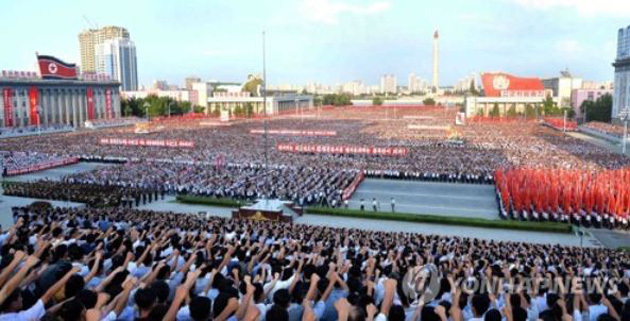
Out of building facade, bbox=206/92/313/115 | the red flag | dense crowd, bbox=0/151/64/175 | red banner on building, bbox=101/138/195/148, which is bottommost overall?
dense crowd, bbox=0/151/64/175

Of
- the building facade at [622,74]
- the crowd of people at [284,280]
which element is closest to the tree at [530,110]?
the building facade at [622,74]

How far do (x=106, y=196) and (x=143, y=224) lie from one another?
11737 millimetres

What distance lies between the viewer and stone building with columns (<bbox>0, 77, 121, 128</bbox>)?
69.6m

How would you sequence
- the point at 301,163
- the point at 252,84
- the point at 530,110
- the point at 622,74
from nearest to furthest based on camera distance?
the point at 301,163
the point at 622,74
the point at 530,110
the point at 252,84

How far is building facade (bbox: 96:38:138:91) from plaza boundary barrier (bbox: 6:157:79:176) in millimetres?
150380

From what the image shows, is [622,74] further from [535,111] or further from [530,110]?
[530,110]

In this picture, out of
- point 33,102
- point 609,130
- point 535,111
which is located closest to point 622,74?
point 535,111

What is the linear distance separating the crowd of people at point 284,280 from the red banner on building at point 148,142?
3399cm

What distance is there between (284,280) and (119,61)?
190490 millimetres

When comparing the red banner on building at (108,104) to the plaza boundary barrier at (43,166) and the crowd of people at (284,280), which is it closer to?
the plaza boundary barrier at (43,166)

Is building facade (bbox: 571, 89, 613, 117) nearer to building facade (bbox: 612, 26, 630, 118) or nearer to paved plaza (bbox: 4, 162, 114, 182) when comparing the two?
building facade (bbox: 612, 26, 630, 118)

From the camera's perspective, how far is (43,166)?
35562 millimetres

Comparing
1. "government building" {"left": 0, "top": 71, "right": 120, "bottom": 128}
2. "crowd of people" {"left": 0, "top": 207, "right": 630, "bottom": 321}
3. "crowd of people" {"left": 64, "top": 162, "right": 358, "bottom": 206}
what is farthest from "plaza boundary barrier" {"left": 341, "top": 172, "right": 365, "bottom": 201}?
"government building" {"left": 0, "top": 71, "right": 120, "bottom": 128}

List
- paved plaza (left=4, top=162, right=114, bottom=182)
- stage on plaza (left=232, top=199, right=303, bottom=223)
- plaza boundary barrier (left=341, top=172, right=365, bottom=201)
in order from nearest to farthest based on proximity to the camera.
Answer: stage on plaza (left=232, top=199, right=303, bottom=223), plaza boundary barrier (left=341, top=172, right=365, bottom=201), paved plaza (left=4, top=162, right=114, bottom=182)
